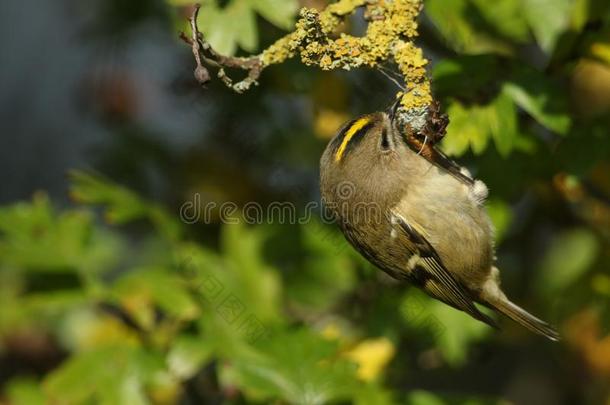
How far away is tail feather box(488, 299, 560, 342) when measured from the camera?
256 cm

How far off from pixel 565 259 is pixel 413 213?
80 cm

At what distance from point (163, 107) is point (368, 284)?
3.15m

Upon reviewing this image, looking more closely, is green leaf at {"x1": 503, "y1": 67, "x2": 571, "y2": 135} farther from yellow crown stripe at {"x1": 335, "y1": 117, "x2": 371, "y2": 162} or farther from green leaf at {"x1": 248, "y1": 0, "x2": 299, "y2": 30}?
green leaf at {"x1": 248, "y1": 0, "x2": 299, "y2": 30}

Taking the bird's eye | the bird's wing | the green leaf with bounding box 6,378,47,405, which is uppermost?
the bird's eye

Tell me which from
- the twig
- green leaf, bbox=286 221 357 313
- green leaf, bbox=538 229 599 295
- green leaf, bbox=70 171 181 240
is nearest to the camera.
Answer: the twig

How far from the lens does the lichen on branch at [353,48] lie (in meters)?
1.89

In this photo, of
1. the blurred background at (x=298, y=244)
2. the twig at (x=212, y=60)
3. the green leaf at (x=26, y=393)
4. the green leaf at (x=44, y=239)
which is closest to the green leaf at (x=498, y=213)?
the blurred background at (x=298, y=244)

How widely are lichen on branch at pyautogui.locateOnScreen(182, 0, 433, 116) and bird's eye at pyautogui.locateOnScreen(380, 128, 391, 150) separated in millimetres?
270

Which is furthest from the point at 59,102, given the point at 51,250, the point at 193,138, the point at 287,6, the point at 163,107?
the point at 287,6

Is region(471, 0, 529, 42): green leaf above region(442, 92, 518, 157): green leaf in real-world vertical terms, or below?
above

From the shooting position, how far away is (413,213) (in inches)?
99.8

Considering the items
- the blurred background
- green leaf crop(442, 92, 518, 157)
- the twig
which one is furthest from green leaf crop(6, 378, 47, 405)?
green leaf crop(442, 92, 518, 157)

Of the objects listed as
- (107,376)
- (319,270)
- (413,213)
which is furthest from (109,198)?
(413,213)

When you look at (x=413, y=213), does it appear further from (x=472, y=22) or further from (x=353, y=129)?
(x=472, y=22)
